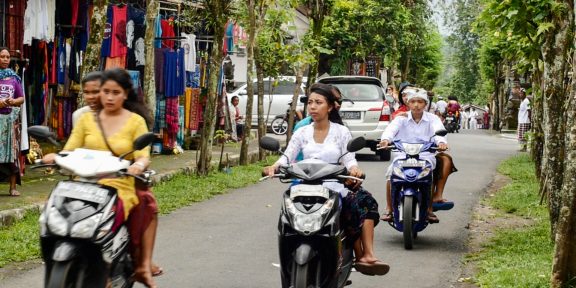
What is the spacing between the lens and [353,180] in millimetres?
6957

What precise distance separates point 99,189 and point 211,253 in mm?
3724

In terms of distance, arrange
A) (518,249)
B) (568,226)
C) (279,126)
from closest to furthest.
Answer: (568,226)
(518,249)
(279,126)

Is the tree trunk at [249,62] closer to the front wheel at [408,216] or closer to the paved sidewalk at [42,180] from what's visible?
the paved sidewalk at [42,180]

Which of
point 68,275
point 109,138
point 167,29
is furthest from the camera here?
point 167,29

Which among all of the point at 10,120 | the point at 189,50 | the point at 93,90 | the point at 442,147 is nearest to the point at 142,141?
the point at 93,90

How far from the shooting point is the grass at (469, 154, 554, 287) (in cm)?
804

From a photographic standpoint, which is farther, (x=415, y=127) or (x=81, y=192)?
(x=415, y=127)

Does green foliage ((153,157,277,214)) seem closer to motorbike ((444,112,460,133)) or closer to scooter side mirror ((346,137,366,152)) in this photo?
scooter side mirror ((346,137,366,152))

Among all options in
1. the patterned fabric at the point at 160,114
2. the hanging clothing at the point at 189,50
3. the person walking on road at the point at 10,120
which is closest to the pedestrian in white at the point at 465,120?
the hanging clothing at the point at 189,50

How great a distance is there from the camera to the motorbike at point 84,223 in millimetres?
5520

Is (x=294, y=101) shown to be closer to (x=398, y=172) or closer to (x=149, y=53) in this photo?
(x=149, y=53)

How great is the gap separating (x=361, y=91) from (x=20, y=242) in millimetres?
13018

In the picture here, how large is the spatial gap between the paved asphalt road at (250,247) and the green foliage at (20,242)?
49 centimetres

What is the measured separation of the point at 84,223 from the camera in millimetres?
5543
